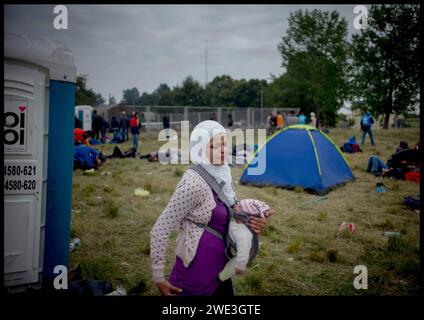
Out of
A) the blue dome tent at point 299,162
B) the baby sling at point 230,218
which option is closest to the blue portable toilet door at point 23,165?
the baby sling at point 230,218

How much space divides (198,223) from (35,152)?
1.51 meters

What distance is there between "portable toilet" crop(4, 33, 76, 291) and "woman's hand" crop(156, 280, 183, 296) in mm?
1401

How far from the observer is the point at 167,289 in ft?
5.89

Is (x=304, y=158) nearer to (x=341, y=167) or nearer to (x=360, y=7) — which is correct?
(x=341, y=167)

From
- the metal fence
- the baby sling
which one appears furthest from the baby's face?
the metal fence

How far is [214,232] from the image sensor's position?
1.86 meters

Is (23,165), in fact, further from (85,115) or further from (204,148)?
(85,115)

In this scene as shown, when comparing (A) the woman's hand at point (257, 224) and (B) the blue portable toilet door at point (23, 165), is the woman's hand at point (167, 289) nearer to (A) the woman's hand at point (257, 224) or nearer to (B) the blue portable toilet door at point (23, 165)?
(A) the woman's hand at point (257, 224)

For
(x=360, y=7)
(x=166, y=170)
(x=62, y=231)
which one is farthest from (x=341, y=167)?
(x=62, y=231)

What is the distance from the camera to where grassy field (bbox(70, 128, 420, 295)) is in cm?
322

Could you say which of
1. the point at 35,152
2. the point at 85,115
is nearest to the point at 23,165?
the point at 35,152

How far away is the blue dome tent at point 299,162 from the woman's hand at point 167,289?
534 centimetres

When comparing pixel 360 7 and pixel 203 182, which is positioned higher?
pixel 360 7

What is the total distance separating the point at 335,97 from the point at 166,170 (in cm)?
2420
